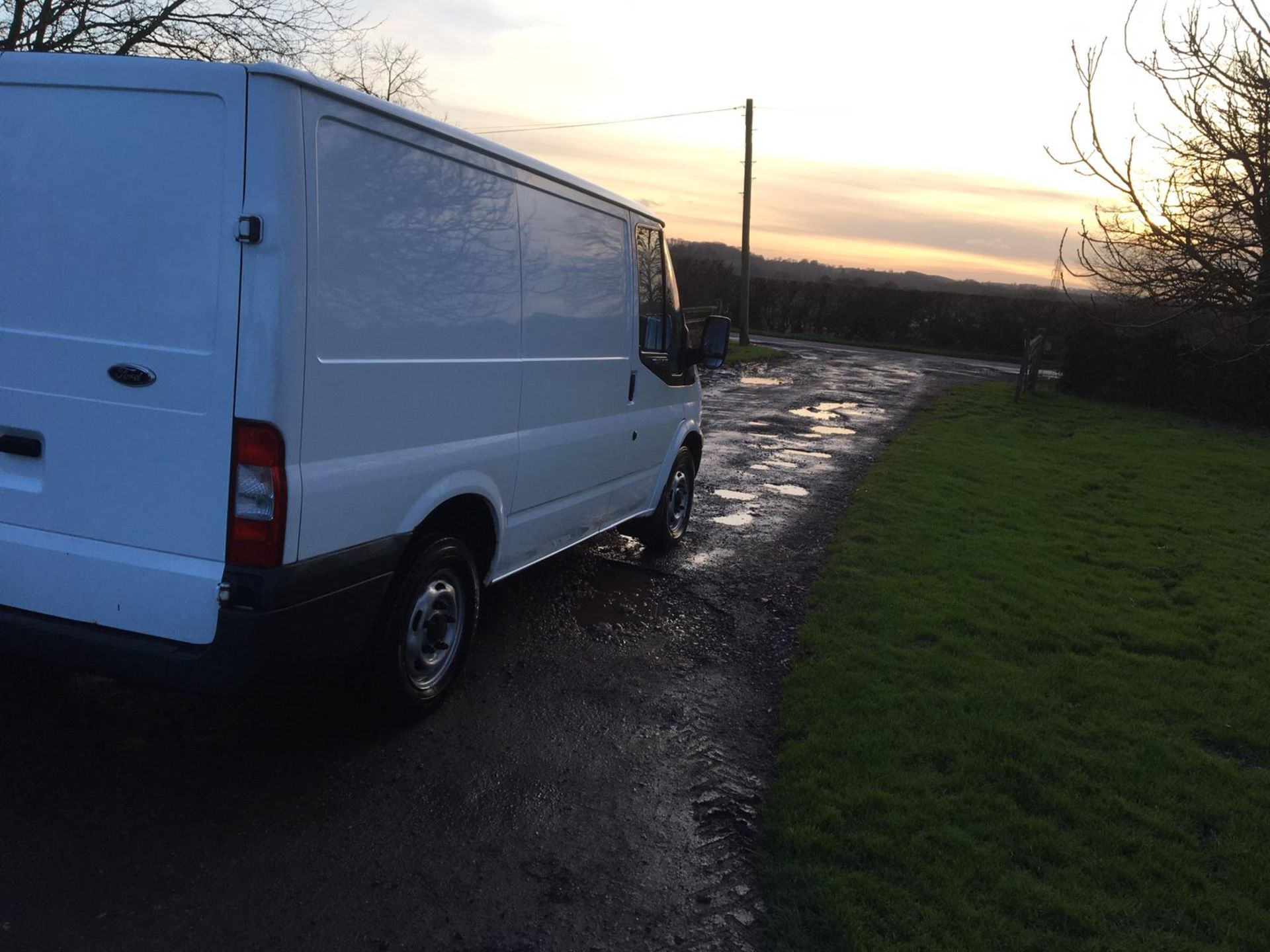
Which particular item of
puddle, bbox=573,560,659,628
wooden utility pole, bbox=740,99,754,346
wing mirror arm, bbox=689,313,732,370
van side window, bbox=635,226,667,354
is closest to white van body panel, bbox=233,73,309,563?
puddle, bbox=573,560,659,628

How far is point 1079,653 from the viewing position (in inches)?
234

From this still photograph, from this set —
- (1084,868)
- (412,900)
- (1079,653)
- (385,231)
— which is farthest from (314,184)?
(1079,653)

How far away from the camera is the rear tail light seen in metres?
3.10

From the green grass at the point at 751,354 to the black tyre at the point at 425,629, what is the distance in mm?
20133

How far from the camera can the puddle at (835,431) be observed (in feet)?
47.5

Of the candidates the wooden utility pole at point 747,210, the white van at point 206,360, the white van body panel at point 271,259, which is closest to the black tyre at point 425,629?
the white van at point 206,360

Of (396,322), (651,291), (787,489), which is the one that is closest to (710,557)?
(651,291)

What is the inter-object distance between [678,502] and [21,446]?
15.8 feet

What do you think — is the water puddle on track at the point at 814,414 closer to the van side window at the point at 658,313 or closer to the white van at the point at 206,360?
the van side window at the point at 658,313

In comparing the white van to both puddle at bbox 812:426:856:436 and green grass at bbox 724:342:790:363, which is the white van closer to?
puddle at bbox 812:426:856:436

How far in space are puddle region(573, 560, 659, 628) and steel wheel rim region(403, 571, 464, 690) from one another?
141cm

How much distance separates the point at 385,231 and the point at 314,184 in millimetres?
387

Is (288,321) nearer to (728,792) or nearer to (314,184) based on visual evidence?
(314,184)

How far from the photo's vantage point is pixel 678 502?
751 cm
